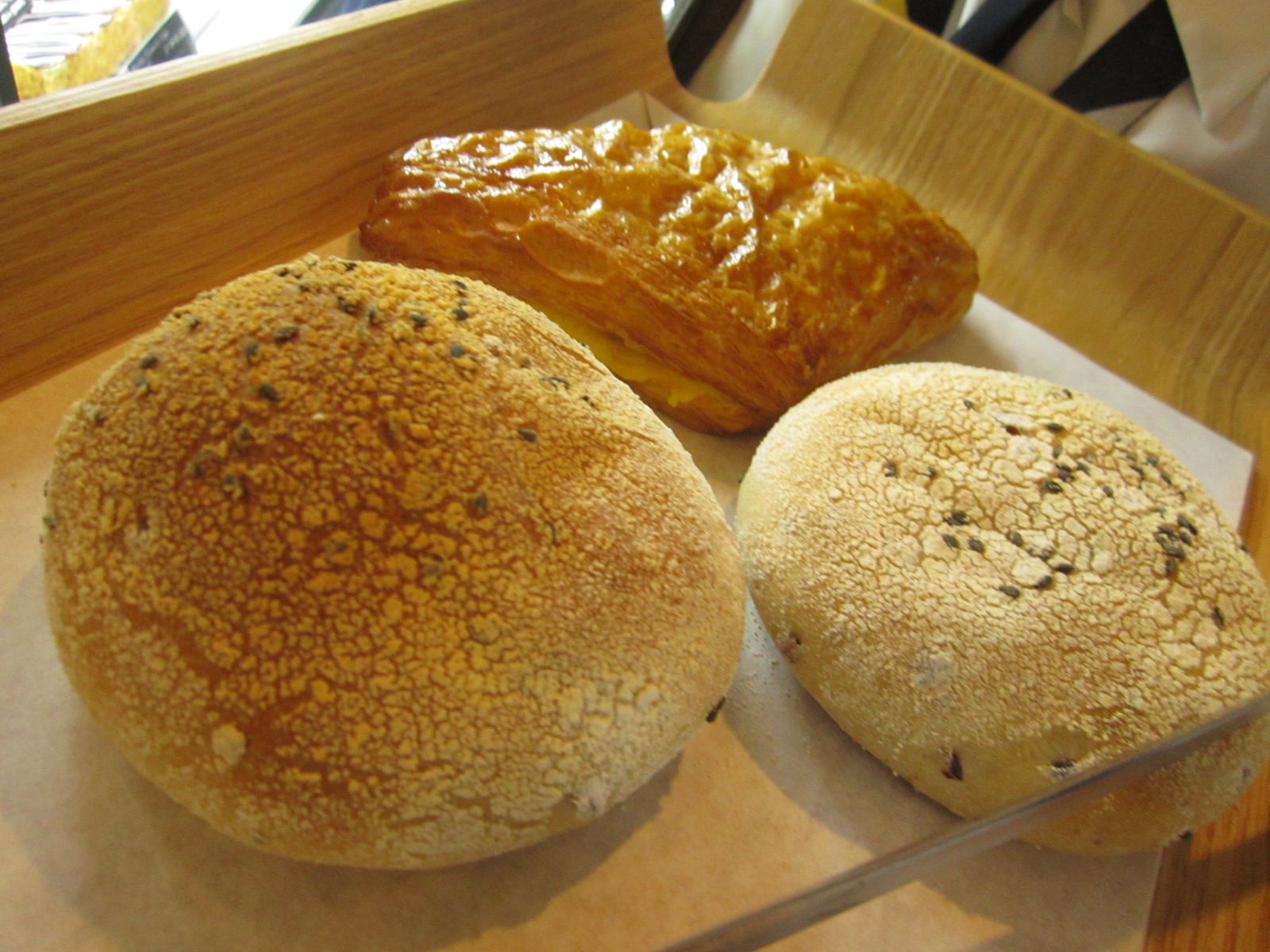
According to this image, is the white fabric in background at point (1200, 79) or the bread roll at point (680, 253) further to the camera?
the white fabric in background at point (1200, 79)

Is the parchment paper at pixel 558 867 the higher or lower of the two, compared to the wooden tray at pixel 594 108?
lower

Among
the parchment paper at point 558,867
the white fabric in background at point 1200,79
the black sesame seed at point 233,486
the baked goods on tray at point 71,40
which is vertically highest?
the white fabric in background at point 1200,79

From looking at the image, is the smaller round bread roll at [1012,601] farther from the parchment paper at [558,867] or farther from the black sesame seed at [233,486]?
the black sesame seed at [233,486]

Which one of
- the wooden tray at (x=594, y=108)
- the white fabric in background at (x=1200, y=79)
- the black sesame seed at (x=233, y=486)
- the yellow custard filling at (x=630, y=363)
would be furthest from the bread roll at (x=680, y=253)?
the black sesame seed at (x=233, y=486)

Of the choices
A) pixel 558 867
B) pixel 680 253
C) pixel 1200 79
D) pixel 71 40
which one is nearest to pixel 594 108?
pixel 680 253

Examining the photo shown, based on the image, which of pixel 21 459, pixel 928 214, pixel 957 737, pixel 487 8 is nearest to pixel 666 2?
pixel 487 8

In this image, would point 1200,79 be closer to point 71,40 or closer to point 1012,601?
point 1012,601
